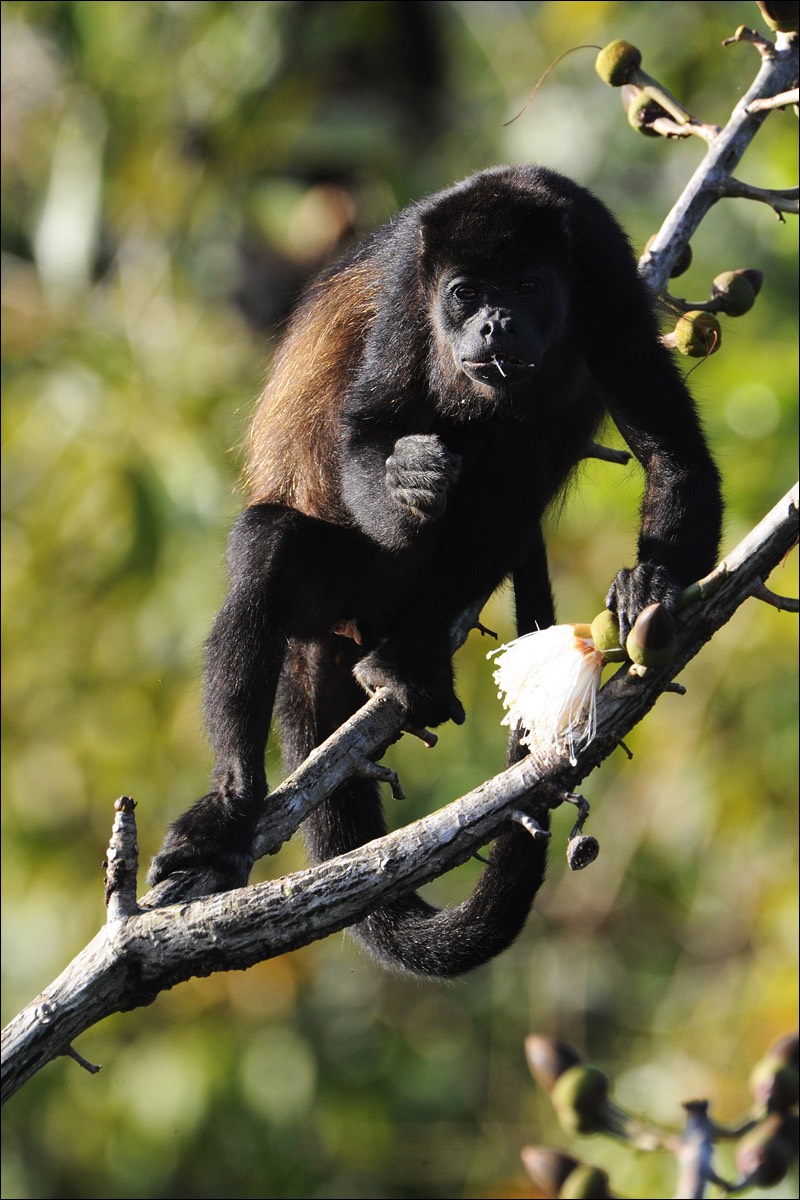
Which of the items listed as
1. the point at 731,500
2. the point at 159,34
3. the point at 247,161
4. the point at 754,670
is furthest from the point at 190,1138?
the point at 159,34

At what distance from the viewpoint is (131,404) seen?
6.75 meters

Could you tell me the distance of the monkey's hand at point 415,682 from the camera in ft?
12.0

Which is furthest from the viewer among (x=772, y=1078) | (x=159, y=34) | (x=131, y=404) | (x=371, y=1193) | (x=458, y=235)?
(x=159, y=34)

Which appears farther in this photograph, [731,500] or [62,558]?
[62,558]

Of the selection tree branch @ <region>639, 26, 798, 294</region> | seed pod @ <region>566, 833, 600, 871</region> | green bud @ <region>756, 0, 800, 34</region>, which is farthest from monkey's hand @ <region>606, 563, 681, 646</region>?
green bud @ <region>756, 0, 800, 34</region>

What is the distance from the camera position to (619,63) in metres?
3.74

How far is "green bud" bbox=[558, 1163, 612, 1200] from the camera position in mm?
3111

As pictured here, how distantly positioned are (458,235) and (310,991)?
536 cm

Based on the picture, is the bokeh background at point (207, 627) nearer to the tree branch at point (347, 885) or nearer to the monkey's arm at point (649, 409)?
the monkey's arm at point (649, 409)

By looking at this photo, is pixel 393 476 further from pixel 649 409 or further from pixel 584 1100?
pixel 584 1100

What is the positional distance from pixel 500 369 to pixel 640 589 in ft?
2.59

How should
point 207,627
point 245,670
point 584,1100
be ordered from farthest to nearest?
point 207,627
point 245,670
point 584,1100

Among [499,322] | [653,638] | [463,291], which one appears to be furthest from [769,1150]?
[463,291]

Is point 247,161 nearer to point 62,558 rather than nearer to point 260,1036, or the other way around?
point 62,558
